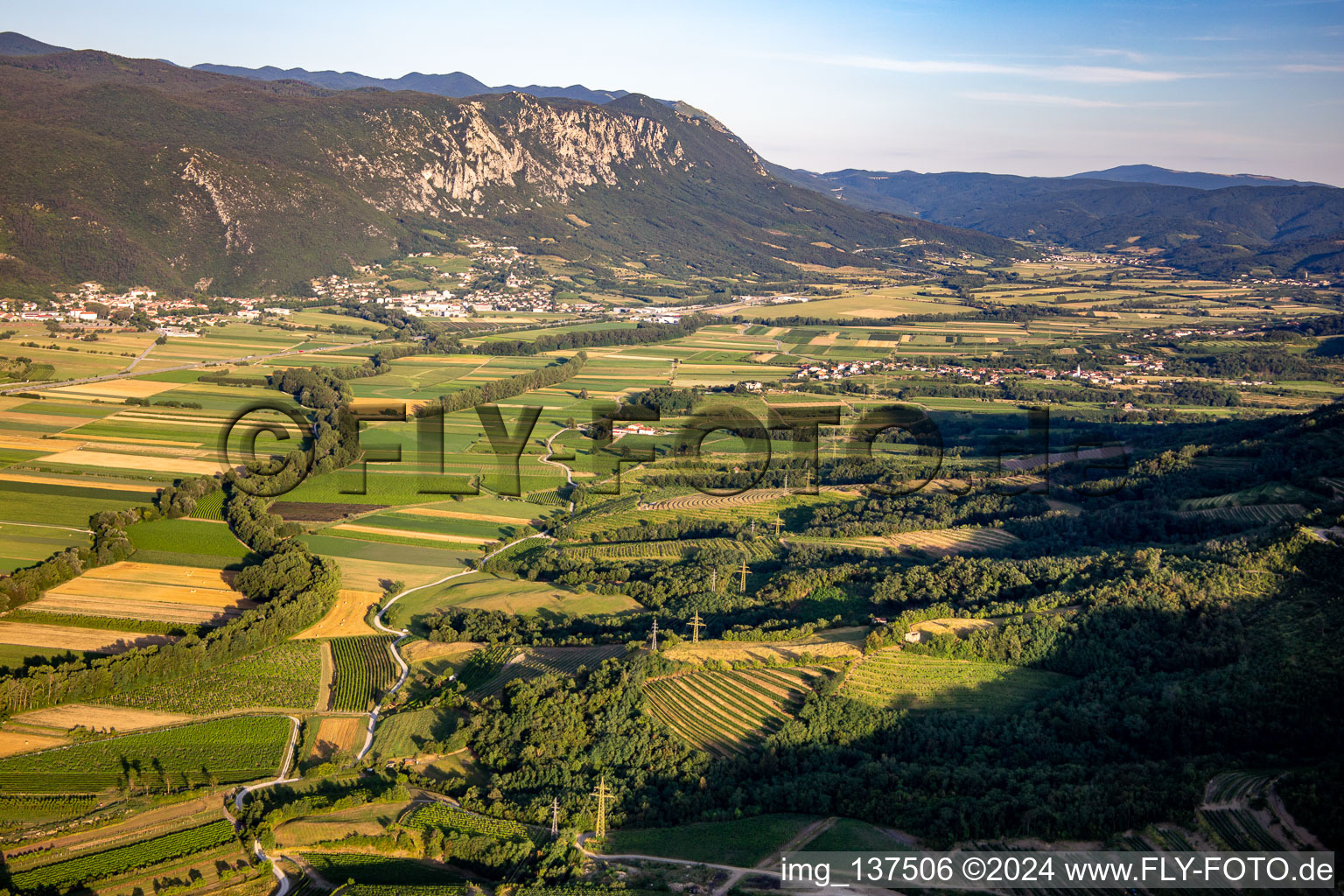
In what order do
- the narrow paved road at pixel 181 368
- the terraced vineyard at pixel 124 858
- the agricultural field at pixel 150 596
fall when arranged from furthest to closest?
the narrow paved road at pixel 181 368 → the agricultural field at pixel 150 596 → the terraced vineyard at pixel 124 858

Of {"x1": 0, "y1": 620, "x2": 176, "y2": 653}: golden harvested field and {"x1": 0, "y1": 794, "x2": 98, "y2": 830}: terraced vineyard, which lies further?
{"x1": 0, "y1": 620, "x2": 176, "y2": 653}: golden harvested field

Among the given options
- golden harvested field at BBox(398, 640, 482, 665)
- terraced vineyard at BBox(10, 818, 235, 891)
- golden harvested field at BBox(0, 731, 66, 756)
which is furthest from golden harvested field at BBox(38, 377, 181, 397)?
terraced vineyard at BBox(10, 818, 235, 891)

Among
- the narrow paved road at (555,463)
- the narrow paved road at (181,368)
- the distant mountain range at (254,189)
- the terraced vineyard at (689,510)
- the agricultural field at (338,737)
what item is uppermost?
the distant mountain range at (254,189)

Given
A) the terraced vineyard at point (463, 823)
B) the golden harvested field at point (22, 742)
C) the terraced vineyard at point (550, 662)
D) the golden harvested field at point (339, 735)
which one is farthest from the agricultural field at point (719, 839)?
the golden harvested field at point (22, 742)

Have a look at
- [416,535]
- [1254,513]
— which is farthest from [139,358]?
[1254,513]

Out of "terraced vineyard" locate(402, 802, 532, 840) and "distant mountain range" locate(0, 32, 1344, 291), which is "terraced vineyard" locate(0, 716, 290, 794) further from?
"distant mountain range" locate(0, 32, 1344, 291)

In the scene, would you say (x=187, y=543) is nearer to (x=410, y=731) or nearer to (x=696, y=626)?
(x=410, y=731)

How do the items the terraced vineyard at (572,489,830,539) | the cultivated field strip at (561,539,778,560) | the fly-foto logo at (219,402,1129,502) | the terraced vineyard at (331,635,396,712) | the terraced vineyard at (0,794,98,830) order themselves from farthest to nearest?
the fly-foto logo at (219,402,1129,502) < the terraced vineyard at (572,489,830,539) < the cultivated field strip at (561,539,778,560) < the terraced vineyard at (331,635,396,712) < the terraced vineyard at (0,794,98,830)

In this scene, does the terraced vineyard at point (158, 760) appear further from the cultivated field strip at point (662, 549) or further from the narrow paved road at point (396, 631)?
the cultivated field strip at point (662, 549)
